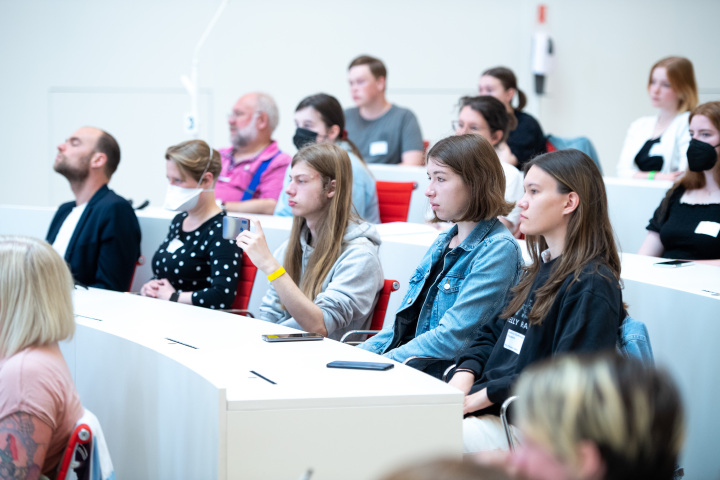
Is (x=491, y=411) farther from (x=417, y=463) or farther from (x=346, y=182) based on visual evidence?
(x=417, y=463)

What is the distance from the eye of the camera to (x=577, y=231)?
2168 millimetres

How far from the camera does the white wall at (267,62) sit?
293 inches

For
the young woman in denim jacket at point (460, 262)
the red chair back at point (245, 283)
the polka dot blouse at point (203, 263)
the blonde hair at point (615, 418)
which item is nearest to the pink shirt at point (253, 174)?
the polka dot blouse at point (203, 263)

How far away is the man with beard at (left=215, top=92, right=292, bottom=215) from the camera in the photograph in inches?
190

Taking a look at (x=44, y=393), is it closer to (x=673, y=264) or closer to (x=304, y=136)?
(x=673, y=264)

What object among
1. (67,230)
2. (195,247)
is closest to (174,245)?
(195,247)

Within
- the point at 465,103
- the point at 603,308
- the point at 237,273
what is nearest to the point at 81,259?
the point at 237,273

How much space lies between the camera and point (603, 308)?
2.00 m

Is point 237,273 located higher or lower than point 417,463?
lower

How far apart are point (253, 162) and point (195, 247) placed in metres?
1.45

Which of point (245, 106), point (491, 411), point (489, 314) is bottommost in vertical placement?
point (491, 411)

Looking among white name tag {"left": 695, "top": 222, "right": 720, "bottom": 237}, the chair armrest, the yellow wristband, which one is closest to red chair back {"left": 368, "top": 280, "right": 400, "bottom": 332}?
the yellow wristband

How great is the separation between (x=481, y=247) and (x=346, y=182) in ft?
2.41

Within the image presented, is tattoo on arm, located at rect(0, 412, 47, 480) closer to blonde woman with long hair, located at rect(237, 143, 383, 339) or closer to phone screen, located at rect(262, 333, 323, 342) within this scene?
phone screen, located at rect(262, 333, 323, 342)
